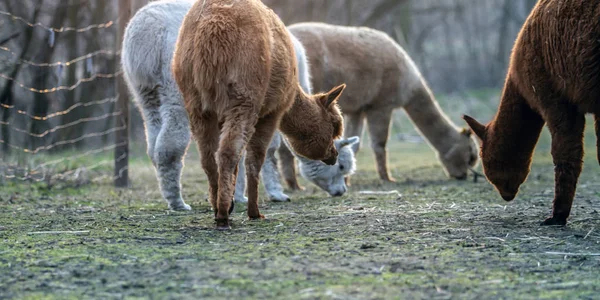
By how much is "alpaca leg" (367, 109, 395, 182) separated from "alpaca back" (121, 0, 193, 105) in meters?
4.72

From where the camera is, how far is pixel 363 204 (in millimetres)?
7328

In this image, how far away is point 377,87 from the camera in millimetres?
10977

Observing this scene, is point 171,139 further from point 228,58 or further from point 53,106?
point 53,106

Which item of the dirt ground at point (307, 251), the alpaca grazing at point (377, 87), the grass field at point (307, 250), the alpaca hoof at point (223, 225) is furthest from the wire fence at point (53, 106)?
the alpaca hoof at point (223, 225)

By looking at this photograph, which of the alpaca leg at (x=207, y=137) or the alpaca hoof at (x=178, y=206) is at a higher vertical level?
the alpaca leg at (x=207, y=137)

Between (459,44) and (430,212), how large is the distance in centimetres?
2657

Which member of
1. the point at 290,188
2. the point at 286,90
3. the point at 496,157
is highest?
the point at 286,90

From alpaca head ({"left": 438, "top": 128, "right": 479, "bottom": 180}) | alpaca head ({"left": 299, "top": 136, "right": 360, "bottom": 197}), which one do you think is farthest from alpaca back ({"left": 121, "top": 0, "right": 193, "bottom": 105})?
alpaca head ({"left": 438, "top": 128, "right": 479, "bottom": 180})

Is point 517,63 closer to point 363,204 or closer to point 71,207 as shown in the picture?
point 363,204

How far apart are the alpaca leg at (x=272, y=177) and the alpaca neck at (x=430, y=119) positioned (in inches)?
155

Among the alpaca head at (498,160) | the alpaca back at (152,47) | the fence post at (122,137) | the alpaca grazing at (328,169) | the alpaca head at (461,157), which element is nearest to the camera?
the alpaca head at (498,160)

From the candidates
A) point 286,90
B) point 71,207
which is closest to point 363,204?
point 286,90

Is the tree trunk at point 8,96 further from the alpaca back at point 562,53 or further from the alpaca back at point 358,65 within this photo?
the alpaca back at point 562,53

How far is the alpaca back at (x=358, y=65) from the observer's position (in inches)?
401
